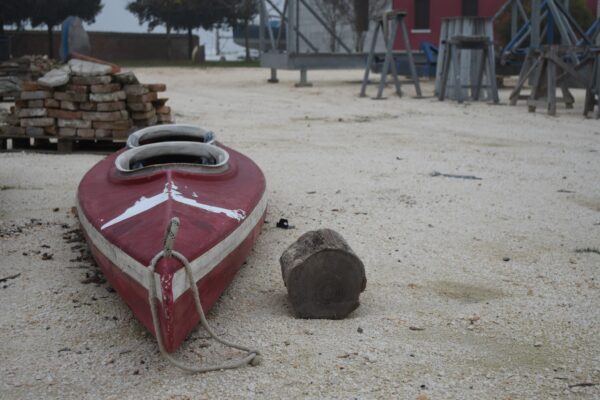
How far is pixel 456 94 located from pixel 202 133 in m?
10.4

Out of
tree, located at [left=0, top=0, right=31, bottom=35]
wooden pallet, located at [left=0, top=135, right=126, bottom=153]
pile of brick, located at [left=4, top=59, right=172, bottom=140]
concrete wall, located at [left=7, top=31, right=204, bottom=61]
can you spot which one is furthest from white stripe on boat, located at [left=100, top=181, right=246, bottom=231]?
concrete wall, located at [left=7, top=31, right=204, bottom=61]

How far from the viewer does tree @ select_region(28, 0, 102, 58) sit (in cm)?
3278

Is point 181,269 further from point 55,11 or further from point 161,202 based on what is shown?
point 55,11

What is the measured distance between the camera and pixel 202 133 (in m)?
6.22

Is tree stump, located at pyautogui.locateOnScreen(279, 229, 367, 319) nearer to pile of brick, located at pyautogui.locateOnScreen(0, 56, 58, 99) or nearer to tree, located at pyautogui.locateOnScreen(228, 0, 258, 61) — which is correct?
pile of brick, located at pyautogui.locateOnScreen(0, 56, 58, 99)

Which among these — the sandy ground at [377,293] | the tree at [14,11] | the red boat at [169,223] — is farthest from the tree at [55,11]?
the red boat at [169,223]

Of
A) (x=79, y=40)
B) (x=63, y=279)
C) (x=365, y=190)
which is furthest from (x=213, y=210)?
(x=79, y=40)

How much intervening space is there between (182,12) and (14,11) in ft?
28.6

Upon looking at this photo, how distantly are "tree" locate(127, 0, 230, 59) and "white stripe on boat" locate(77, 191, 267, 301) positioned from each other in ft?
113

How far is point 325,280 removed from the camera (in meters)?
3.89

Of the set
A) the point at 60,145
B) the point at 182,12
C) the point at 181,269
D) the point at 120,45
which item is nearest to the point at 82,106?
the point at 60,145

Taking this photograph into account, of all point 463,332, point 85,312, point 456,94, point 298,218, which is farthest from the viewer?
point 456,94

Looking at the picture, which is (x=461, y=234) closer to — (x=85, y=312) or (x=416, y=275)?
(x=416, y=275)

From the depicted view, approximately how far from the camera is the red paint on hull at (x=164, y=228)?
135 inches
